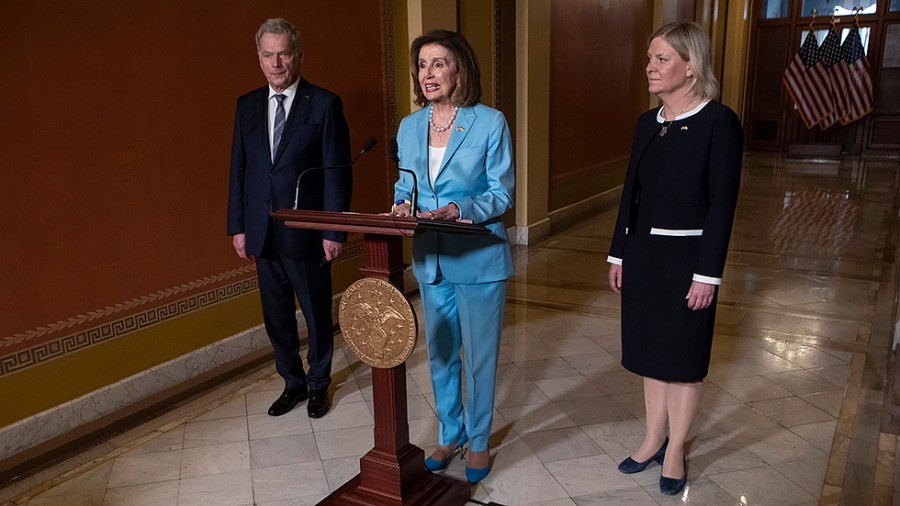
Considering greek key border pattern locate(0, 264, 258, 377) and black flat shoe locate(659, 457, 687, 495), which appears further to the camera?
greek key border pattern locate(0, 264, 258, 377)

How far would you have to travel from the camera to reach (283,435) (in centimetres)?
338

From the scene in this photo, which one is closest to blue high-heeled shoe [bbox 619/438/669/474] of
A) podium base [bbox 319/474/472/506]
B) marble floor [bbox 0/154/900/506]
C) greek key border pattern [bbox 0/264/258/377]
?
marble floor [bbox 0/154/900/506]

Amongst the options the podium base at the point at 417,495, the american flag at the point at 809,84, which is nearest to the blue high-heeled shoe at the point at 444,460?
the podium base at the point at 417,495

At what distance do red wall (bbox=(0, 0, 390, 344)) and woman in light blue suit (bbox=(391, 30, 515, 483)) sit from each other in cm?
→ 166

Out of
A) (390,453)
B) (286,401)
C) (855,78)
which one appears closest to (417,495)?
(390,453)

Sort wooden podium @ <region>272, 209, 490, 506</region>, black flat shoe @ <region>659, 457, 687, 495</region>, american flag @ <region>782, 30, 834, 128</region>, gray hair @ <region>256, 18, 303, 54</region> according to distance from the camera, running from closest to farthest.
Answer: wooden podium @ <region>272, 209, 490, 506</region>, black flat shoe @ <region>659, 457, 687, 495</region>, gray hair @ <region>256, 18, 303, 54</region>, american flag @ <region>782, 30, 834, 128</region>

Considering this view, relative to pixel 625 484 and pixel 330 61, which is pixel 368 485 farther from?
pixel 330 61

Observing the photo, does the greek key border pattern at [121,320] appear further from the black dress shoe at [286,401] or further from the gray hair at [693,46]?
the gray hair at [693,46]

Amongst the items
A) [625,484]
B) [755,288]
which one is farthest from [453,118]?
[755,288]

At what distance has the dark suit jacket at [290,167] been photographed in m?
3.29

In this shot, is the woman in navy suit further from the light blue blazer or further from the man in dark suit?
the man in dark suit

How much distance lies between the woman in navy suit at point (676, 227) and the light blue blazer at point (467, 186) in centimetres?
48

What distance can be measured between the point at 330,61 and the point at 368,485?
2942 mm

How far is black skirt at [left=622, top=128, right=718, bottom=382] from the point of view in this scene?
257 cm
